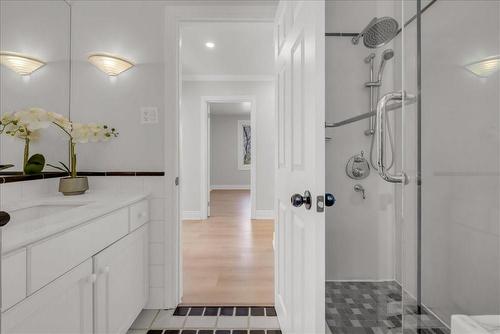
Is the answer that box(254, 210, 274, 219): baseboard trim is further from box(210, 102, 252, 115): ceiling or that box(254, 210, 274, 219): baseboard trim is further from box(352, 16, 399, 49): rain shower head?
box(210, 102, 252, 115): ceiling

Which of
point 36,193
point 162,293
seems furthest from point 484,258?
point 36,193

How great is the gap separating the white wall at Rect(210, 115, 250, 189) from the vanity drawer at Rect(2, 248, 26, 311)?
356 inches

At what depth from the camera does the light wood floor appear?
87.4 inches

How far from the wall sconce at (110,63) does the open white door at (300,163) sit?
3.51 feet

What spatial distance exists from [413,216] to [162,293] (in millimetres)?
1818

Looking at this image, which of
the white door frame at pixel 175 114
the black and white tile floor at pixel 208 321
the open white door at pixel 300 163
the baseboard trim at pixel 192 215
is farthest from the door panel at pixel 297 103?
the baseboard trim at pixel 192 215

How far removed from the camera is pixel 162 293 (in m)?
2.04

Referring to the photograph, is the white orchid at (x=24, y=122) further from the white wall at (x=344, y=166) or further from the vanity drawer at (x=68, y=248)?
the white wall at (x=344, y=166)

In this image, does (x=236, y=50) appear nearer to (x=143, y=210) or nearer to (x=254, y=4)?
(x=254, y=4)

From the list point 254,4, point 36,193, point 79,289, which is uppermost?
point 254,4

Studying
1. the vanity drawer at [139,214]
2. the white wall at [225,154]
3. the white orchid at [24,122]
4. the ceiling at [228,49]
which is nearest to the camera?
the white orchid at [24,122]

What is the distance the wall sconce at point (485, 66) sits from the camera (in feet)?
2.06

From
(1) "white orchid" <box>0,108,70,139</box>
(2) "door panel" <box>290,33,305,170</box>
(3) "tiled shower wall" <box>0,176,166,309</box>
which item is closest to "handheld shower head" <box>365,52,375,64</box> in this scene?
(2) "door panel" <box>290,33,305,170</box>

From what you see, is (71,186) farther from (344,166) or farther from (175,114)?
(344,166)
